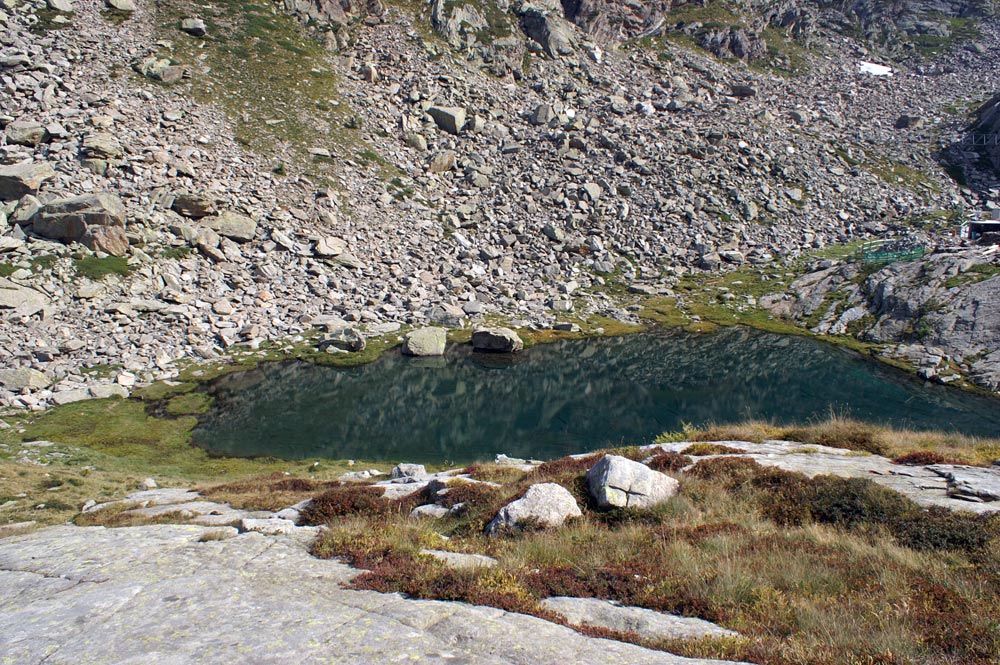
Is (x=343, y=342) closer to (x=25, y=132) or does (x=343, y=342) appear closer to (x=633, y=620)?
(x=25, y=132)

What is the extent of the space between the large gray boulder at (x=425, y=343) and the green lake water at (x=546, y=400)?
114 centimetres

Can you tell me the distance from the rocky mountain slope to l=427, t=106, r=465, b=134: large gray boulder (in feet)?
1.81

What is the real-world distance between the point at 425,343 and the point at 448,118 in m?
54.5

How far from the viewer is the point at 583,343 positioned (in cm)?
6419

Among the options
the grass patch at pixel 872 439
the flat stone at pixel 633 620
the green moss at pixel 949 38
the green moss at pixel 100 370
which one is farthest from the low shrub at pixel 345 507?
the green moss at pixel 949 38

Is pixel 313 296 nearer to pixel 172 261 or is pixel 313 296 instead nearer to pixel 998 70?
pixel 172 261

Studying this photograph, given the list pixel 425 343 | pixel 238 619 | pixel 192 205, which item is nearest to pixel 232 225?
pixel 192 205

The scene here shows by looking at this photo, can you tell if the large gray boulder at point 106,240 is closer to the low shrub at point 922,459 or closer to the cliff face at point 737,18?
the low shrub at point 922,459

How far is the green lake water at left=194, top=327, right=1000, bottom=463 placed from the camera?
4097 centimetres

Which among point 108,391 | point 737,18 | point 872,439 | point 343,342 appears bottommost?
point 108,391

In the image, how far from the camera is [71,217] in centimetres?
5241

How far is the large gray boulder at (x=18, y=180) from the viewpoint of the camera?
176 feet

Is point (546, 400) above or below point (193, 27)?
below

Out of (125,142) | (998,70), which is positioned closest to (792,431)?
(125,142)
